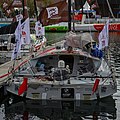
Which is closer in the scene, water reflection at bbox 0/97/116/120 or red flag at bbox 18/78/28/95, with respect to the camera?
water reflection at bbox 0/97/116/120

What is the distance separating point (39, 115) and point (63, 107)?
5.08ft

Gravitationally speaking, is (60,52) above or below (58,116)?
above

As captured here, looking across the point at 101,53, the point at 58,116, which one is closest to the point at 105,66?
the point at 101,53

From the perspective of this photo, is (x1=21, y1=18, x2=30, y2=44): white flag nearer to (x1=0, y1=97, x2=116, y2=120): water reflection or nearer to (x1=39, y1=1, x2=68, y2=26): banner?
(x1=0, y1=97, x2=116, y2=120): water reflection

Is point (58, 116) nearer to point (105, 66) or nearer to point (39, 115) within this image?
point (39, 115)

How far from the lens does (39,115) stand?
1805 centimetres

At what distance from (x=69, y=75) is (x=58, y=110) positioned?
2.34m

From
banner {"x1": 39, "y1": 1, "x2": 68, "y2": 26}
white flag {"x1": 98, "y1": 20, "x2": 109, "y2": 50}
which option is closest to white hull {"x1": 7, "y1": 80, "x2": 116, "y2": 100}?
white flag {"x1": 98, "y1": 20, "x2": 109, "y2": 50}

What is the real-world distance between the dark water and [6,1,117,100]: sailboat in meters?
0.34

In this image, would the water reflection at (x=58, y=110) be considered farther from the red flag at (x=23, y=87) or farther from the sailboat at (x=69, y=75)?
the red flag at (x=23, y=87)

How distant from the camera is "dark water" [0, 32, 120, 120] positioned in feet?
58.3

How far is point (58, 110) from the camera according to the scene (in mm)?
18688

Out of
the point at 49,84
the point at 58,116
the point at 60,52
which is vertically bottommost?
the point at 58,116

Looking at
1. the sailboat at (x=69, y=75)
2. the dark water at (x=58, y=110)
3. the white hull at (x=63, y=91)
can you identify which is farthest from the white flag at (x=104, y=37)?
the dark water at (x=58, y=110)
